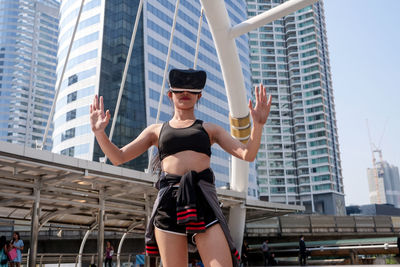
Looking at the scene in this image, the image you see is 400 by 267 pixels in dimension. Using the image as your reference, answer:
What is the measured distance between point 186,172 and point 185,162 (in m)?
0.08

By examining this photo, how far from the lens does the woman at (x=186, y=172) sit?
109 inches

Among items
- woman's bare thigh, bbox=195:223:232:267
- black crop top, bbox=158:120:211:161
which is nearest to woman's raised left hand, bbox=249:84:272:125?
black crop top, bbox=158:120:211:161

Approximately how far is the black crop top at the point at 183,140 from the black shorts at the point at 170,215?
0.32 metres

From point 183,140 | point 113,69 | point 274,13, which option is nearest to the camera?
point 183,140

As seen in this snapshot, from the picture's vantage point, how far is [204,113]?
216ft

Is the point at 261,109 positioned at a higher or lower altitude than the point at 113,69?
lower

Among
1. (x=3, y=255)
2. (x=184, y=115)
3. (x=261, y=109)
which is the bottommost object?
(x=3, y=255)

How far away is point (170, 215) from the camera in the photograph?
2857 mm

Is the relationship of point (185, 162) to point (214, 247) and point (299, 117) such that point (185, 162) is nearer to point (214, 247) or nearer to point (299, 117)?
point (214, 247)

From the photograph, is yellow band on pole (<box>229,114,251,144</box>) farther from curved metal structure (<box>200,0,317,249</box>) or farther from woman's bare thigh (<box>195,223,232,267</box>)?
woman's bare thigh (<box>195,223,232,267</box>)

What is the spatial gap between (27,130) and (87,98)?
64657 millimetres

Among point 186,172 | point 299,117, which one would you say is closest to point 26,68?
point 299,117

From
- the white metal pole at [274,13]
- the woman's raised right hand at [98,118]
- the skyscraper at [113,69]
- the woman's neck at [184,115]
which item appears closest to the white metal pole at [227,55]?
the white metal pole at [274,13]

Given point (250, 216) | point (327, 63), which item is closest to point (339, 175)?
point (327, 63)
